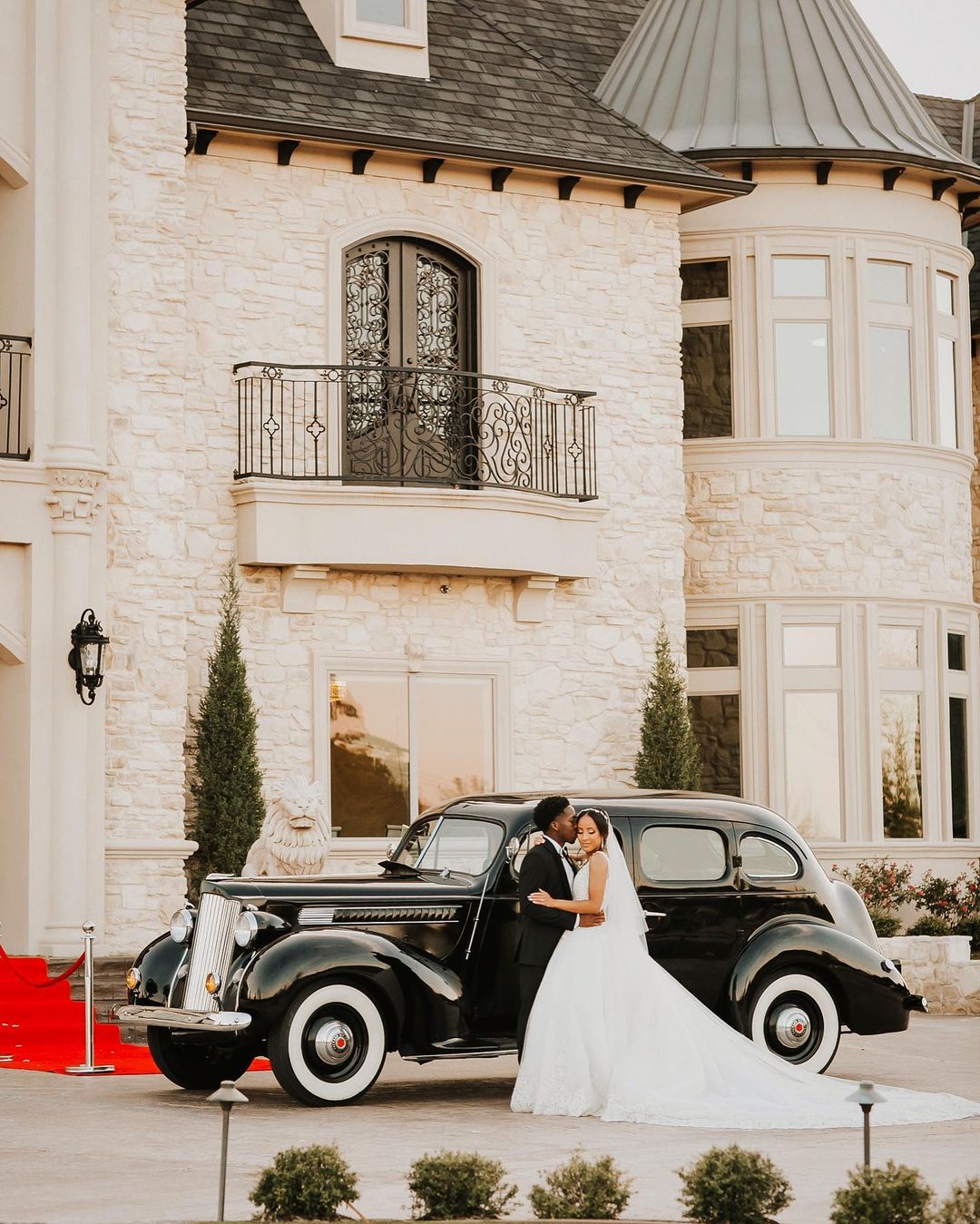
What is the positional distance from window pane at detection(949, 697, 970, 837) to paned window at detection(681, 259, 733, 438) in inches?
154

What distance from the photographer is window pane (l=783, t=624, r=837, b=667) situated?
20.3 m

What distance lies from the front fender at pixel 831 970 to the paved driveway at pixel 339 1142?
538 mm

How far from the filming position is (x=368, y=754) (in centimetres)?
1833

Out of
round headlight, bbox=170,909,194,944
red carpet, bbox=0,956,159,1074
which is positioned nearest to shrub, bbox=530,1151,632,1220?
round headlight, bbox=170,909,194,944

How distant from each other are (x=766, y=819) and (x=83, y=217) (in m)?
7.70

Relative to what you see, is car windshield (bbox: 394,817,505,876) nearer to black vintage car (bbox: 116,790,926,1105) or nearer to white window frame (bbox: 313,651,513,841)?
black vintage car (bbox: 116,790,926,1105)

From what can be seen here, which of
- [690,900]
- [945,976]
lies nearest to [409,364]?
[945,976]

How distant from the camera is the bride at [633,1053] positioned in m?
10.0

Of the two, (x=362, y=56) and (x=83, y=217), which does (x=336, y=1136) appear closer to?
(x=83, y=217)

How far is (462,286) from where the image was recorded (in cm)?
1933

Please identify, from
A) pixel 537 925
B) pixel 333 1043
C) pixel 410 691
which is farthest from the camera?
pixel 410 691

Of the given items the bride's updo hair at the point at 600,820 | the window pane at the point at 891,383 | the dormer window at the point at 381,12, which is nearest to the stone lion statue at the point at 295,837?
the bride's updo hair at the point at 600,820

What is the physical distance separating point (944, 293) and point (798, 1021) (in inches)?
A: 461

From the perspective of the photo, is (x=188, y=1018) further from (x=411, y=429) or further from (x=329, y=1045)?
(x=411, y=429)
